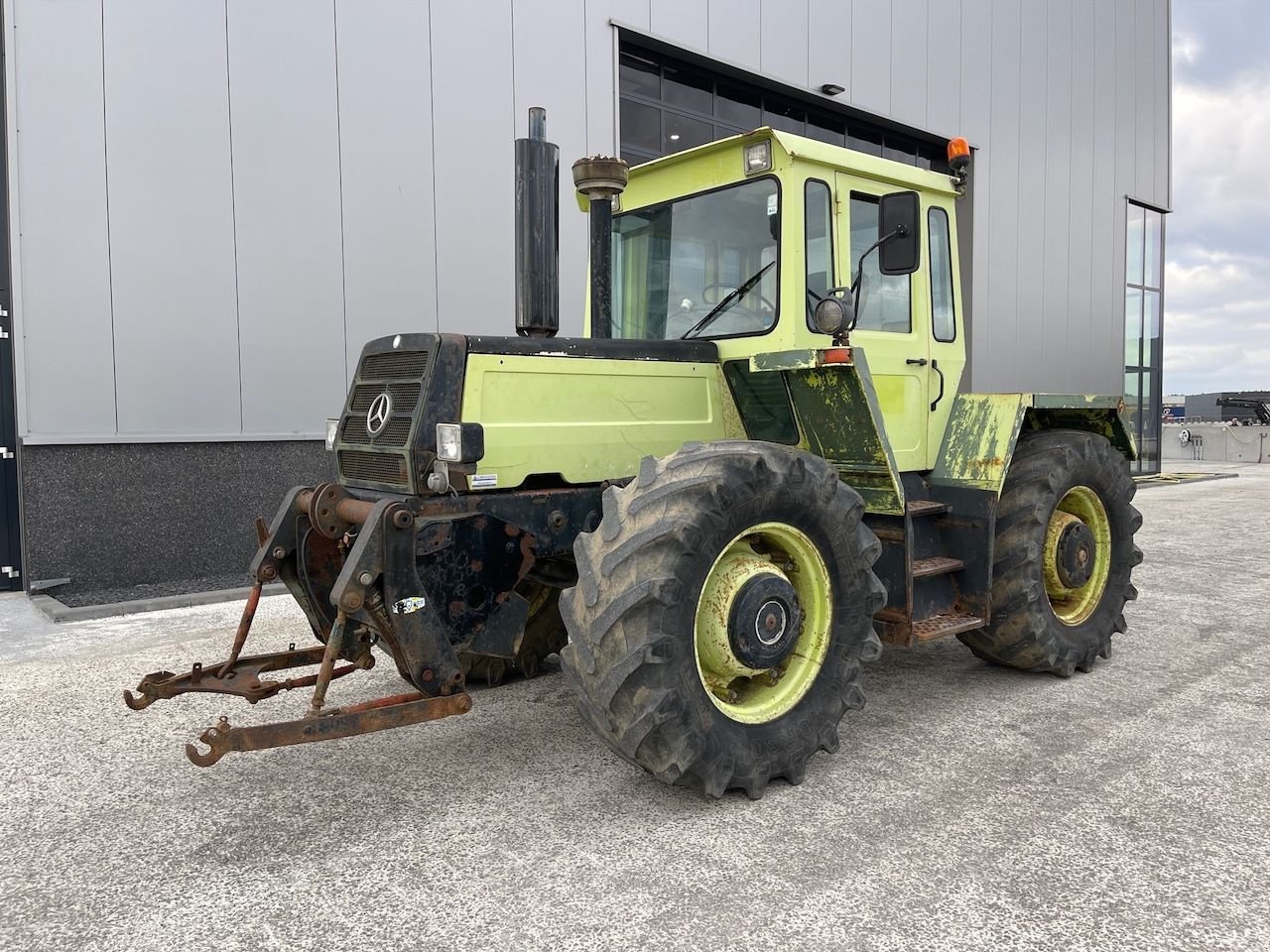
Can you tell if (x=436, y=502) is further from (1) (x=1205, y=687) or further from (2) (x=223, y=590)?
(2) (x=223, y=590)

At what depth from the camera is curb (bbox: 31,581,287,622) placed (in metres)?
6.78

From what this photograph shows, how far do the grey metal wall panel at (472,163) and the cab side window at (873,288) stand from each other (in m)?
5.30

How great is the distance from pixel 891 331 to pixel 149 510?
619cm

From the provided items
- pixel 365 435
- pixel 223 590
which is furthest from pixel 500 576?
pixel 223 590

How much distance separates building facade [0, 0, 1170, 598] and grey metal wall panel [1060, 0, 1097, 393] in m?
8.34

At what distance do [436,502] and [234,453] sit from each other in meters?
5.24

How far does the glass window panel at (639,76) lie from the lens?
10.7 m

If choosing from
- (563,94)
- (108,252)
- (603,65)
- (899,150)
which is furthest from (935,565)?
(899,150)

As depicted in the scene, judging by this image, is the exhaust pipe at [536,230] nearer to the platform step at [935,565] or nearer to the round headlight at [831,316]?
the round headlight at [831,316]

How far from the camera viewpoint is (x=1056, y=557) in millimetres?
5078

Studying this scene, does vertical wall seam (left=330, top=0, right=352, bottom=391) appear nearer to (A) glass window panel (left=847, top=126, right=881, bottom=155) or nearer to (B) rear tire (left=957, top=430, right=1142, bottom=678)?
(B) rear tire (left=957, top=430, right=1142, bottom=678)

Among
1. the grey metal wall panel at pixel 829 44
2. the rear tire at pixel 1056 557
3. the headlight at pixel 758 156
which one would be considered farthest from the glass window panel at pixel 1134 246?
the headlight at pixel 758 156

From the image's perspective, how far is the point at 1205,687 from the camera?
500 centimetres

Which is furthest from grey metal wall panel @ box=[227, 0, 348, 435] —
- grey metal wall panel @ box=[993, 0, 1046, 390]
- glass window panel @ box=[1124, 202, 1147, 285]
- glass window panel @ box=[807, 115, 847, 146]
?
glass window panel @ box=[1124, 202, 1147, 285]
